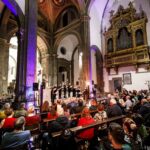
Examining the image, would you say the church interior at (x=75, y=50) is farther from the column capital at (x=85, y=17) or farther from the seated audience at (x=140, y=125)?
the seated audience at (x=140, y=125)

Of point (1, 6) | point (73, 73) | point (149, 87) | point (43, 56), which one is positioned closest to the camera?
point (1, 6)

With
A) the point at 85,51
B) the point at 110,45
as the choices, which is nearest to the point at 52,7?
the point at 85,51

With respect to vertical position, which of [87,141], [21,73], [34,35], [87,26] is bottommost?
[87,141]

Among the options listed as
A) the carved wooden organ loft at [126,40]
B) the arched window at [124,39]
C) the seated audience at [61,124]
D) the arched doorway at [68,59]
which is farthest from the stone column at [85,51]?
the seated audience at [61,124]

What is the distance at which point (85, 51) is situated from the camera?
13984 mm

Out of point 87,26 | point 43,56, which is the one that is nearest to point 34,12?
point 87,26

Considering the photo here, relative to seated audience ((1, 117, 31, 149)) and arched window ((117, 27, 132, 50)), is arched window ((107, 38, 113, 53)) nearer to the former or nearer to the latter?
arched window ((117, 27, 132, 50))

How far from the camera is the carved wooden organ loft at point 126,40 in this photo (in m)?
13.8

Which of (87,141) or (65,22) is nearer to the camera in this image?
(87,141)

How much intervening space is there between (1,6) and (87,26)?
7.26m

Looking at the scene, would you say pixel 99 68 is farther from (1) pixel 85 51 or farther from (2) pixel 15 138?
(2) pixel 15 138

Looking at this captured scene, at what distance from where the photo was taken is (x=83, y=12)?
1457cm

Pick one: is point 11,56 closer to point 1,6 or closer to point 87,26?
point 1,6

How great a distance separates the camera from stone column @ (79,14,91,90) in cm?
1343
